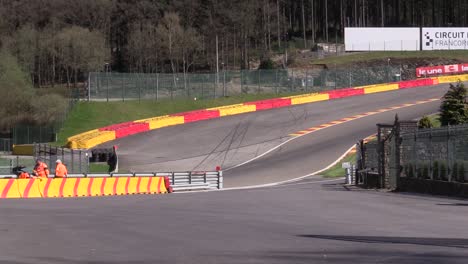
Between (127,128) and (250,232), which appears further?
(127,128)

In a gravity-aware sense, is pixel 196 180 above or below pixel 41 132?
below

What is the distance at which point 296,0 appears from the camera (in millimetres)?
150500

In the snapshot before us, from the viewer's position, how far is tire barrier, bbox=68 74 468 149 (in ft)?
186

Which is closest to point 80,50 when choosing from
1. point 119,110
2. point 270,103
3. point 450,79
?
point 119,110

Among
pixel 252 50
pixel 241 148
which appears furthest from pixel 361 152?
pixel 252 50

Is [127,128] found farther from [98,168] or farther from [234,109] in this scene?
[98,168]

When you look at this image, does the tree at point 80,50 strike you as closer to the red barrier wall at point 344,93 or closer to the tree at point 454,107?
the red barrier wall at point 344,93

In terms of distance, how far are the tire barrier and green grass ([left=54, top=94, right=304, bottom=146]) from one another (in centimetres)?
352

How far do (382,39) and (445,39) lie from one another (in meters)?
8.28

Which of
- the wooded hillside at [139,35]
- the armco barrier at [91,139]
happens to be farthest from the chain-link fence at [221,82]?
the wooded hillside at [139,35]

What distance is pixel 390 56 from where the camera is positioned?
98062 mm

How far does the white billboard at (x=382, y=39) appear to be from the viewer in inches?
4043

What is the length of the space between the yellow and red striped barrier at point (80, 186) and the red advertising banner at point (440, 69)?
56.8 meters

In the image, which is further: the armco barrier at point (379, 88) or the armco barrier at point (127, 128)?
the armco barrier at point (379, 88)
